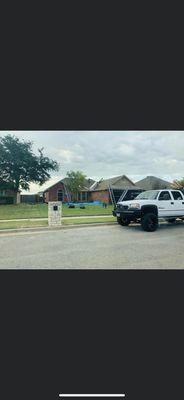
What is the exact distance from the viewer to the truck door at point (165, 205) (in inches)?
377

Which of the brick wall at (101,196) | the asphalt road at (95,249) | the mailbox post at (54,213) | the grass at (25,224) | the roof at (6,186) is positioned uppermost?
the roof at (6,186)

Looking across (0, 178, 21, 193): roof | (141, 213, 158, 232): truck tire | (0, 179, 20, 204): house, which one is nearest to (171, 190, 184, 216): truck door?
(141, 213, 158, 232): truck tire

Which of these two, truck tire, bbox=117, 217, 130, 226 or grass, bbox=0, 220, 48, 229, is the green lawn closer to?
truck tire, bbox=117, 217, 130, 226

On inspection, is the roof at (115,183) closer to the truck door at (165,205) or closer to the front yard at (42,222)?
the truck door at (165,205)

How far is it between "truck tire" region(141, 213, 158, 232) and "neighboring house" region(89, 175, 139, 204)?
47.7 inches

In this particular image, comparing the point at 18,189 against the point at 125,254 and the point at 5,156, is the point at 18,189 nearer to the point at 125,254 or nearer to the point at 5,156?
the point at 5,156

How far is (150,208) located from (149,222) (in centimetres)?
51

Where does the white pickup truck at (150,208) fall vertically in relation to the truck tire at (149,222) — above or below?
above

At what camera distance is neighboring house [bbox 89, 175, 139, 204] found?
781 cm

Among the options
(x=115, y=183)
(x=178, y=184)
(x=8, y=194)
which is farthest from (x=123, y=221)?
(x=8, y=194)

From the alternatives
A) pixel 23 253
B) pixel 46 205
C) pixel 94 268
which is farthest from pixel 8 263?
pixel 46 205

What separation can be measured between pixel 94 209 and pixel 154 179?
6.94ft

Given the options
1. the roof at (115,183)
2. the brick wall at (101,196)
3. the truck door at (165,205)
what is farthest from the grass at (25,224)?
the truck door at (165,205)

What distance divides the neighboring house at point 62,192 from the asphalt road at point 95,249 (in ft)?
3.98
